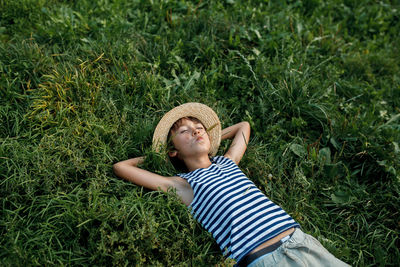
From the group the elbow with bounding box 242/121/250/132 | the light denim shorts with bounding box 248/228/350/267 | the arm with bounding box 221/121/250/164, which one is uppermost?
the elbow with bounding box 242/121/250/132

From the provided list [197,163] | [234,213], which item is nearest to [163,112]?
[197,163]

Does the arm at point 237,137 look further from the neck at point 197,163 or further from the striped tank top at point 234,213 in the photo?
the striped tank top at point 234,213

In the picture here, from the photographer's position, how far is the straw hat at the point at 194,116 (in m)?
3.57

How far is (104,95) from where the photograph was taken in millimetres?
3855

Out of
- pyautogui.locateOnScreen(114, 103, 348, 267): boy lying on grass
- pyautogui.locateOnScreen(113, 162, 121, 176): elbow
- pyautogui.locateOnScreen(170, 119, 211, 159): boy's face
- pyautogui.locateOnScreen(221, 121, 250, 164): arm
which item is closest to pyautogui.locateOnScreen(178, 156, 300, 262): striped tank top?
pyautogui.locateOnScreen(114, 103, 348, 267): boy lying on grass

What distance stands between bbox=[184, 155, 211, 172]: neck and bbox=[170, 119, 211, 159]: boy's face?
0.20 feet

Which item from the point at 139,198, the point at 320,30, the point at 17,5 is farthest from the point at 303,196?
the point at 17,5

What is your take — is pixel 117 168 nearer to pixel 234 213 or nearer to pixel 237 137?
pixel 234 213

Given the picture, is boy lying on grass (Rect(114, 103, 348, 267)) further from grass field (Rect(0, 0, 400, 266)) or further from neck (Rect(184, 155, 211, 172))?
grass field (Rect(0, 0, 400, 266))

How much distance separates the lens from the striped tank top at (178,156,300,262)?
2.85 meters

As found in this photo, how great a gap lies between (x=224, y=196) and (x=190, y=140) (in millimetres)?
738

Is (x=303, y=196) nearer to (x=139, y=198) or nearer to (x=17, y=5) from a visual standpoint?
(x=139, y=198)

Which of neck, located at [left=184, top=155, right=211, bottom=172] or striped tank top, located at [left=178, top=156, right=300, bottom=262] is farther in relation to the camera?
neck, located at [left=184, top=155, right=211, bottom=172]

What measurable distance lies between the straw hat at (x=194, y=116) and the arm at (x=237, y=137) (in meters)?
0.17
